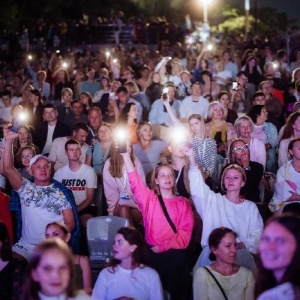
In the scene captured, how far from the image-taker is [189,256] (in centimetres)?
709

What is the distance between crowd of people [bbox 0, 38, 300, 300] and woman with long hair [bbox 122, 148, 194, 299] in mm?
10

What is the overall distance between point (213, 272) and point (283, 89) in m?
8.85

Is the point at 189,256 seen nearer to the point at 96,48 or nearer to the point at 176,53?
the point at 176,53

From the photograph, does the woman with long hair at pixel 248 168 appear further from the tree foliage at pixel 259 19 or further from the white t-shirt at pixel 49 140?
Answer: the tree foliage at pixel 259 19

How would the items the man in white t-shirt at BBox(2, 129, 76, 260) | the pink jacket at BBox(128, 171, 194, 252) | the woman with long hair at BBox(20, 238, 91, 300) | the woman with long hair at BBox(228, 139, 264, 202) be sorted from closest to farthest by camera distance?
the woman with long hair at BBox(20, 238, 91, 300) < the pink jacket at BBox(128, 171, 194, 252) < the man in white t-shirt at BBox(2, 129, 76, 260) < the woman with long hair at BBox(228, 139, 264, 202)

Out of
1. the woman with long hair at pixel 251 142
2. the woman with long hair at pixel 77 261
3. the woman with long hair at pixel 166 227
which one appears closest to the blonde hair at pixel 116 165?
the woman with long hair at pixel 166 227

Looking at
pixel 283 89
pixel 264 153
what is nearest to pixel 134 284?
pixel 264 153

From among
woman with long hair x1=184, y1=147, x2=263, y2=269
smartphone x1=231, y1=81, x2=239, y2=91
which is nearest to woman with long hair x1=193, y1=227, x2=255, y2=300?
woman with long hair x1=184, y1=147, x2=263, y2=269

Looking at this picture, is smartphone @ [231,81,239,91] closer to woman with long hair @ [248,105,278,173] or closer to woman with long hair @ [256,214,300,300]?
woman with long hair @ [248,105,278,173]

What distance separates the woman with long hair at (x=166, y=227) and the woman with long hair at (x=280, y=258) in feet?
9.24

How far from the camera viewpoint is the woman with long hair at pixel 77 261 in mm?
5781

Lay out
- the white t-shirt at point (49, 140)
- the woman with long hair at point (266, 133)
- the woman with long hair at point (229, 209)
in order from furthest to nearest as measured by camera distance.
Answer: the white t-shirt at point (49, 140) < the woman with long hair at point (266, 133) < the woman with long hair at point (229, 209)

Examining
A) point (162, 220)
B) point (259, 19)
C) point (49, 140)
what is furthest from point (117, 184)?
point (259, 19)

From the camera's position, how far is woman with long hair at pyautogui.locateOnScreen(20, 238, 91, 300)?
387 cm
